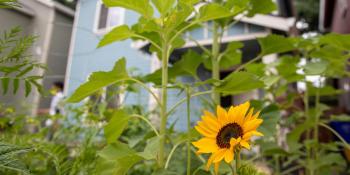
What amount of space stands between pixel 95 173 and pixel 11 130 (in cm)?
68

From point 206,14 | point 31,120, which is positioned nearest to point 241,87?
point 206,14

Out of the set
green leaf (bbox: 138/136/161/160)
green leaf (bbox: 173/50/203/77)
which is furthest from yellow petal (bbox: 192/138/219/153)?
green leaf (bbox: 173/50/203/77)

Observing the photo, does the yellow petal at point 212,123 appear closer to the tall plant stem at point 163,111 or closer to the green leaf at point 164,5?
the tall plant stem at point 163,111

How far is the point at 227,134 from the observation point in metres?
0.56

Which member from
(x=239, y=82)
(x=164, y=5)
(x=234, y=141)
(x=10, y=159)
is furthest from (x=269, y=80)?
(x=10, y=159)

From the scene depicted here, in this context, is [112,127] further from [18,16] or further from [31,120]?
[31,120]

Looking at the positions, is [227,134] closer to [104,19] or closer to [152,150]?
[152,150]

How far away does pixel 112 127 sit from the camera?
33.3 inches

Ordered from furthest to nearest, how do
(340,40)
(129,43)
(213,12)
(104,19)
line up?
1. (129,43)
2. (104,19)
3. (340,40)
4. (213,12)

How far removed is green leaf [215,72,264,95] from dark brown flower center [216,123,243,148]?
0.20m

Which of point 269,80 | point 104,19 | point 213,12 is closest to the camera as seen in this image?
point 213,12

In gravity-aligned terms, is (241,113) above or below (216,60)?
below

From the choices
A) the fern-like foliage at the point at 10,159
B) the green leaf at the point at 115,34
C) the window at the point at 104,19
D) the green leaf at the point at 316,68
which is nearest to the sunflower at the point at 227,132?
the fern-like foliage at the point at 10,159

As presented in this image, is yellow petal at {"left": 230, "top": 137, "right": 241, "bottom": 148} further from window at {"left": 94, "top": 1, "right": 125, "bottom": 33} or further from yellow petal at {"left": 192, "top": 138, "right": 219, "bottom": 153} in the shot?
window at {"left": 94, "top": 1, "right": 125, "bottom": 33}
